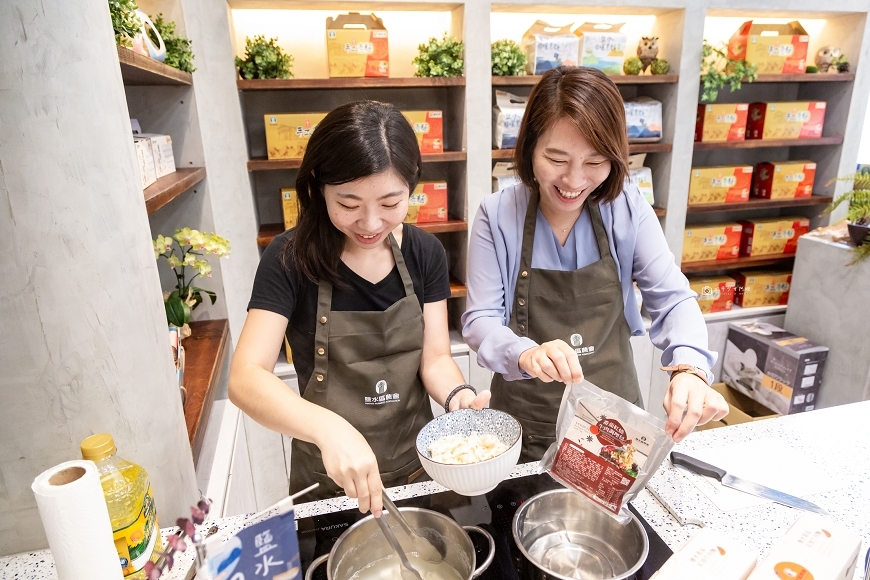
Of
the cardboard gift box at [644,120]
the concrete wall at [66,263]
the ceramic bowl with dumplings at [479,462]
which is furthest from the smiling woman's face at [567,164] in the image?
the cardboard gift box at [644,120]

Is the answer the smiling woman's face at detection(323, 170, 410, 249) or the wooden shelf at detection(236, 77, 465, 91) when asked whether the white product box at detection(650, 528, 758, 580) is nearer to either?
the smiling woman's face at detection(323, 170, 410, 249)

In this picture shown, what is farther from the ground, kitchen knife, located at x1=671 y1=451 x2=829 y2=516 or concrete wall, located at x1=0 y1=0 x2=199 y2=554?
concrete wall, located at x1=0 y1=0 x2=199 y2=554

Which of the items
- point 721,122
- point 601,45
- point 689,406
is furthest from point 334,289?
point 721,122

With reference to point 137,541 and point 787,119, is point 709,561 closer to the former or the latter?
point 137,541

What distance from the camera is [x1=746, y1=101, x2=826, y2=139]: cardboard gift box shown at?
129 inches

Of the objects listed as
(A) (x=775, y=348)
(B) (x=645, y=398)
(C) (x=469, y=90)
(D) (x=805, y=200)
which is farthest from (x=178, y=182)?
(D) (x=805, y=200)

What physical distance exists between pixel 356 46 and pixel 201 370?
1624 millimetres

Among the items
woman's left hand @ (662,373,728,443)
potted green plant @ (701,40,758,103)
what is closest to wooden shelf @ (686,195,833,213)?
potted green plant @ (701,40,758,103)

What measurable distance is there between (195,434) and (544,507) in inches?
38.3

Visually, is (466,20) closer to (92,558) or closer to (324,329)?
(324,329)

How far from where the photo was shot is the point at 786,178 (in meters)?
3.46

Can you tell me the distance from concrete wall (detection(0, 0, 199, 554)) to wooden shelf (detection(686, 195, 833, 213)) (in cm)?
311

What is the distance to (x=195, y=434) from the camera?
1.54 meters

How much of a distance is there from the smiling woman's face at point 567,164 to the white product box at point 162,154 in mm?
1321
